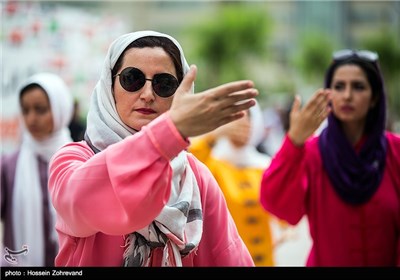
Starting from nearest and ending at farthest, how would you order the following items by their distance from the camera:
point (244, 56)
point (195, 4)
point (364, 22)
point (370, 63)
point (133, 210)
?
point (133, 210) < point (370, 63) < point (244, 56) < point (364, 22) < point (195, 4)

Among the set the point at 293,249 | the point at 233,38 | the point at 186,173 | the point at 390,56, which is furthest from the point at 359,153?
the point at 233,38

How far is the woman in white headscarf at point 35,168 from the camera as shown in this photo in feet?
10.2

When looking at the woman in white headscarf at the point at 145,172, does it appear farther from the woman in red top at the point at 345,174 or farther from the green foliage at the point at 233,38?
the green foliage at the point at 233,38

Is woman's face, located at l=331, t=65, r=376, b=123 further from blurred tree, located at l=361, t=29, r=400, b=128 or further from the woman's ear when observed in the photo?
blurred tree, located at l=361, t=29, r=400, b=128

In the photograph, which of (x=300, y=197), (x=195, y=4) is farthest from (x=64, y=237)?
(x=195, y=4)

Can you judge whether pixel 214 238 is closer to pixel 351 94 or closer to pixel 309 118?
pixel 309 118

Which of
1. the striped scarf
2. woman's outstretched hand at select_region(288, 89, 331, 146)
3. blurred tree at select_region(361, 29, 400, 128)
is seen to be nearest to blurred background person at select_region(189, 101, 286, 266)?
woman's outstretched hand at select_region(288, 89, 331, 146)

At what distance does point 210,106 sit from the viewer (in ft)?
4.76

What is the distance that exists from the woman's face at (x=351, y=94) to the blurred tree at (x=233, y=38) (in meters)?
28.7

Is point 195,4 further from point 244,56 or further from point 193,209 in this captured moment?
point 193,209

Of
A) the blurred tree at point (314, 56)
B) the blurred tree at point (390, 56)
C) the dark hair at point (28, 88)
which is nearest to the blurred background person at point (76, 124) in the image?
the dark hair at point (28, 88)

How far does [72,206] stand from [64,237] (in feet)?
0.72

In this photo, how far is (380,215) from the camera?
276 cm

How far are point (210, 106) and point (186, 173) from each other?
353 mm
